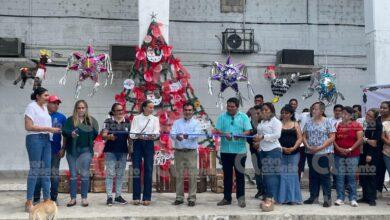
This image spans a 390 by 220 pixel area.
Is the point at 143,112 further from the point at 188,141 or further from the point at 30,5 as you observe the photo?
the point at 30,5

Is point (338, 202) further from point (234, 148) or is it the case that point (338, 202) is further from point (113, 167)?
point (113, 167)

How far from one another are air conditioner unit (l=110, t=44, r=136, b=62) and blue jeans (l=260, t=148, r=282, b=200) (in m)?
5.07

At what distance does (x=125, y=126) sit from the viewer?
8.30 m

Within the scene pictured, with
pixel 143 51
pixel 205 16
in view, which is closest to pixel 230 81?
pixel 143 51

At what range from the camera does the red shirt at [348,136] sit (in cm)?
845

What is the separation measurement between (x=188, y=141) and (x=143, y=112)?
870 millimetres

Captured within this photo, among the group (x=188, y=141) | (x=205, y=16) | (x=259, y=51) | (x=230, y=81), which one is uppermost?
(x=205, y=16)

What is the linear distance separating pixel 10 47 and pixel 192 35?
4.36 m

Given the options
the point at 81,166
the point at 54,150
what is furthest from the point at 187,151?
the point at 54,150

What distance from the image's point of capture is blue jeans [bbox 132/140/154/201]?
8.27m

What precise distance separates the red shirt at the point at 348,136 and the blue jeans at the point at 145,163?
3084 millimetres

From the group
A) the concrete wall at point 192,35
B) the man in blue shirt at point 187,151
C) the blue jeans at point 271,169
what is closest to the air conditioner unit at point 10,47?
the concrete wall at point 192,35

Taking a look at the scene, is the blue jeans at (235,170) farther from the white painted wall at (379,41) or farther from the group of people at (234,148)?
the white painted wall at (379,41)

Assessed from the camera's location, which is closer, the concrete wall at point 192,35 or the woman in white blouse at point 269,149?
the woman in white blouse at point 269,149
